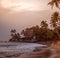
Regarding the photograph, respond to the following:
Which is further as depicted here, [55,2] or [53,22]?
[53,22]

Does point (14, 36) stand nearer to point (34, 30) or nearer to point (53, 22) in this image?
point (34, 30)

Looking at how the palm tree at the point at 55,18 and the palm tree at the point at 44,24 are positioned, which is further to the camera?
the palm tree at the point at 44,24

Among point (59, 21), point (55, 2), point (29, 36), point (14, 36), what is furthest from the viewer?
point (14, 36)

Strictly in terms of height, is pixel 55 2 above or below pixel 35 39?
above

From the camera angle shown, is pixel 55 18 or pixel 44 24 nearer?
pixel 55 18

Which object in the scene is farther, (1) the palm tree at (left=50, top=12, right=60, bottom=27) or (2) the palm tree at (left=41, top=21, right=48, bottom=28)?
(2) the palm tree at (left=41, top=21, right=48, bottom=28)

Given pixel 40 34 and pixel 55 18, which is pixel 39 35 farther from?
pixel 55 18

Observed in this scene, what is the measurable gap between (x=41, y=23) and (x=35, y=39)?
58.3 feet

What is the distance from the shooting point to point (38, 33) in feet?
288

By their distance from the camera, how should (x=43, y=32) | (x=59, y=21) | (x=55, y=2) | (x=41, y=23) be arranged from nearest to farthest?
1. (x=55, y=2)
2. (x=59, y=21)
3. (x=41, y=23)
4. (x=43, y=32)

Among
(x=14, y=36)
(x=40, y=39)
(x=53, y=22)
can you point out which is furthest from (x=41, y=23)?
(x=14, y=36)

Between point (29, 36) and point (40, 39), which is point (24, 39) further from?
point (40, 39)

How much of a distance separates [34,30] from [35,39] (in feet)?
25.7

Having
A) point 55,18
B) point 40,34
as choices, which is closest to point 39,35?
point 40,34
